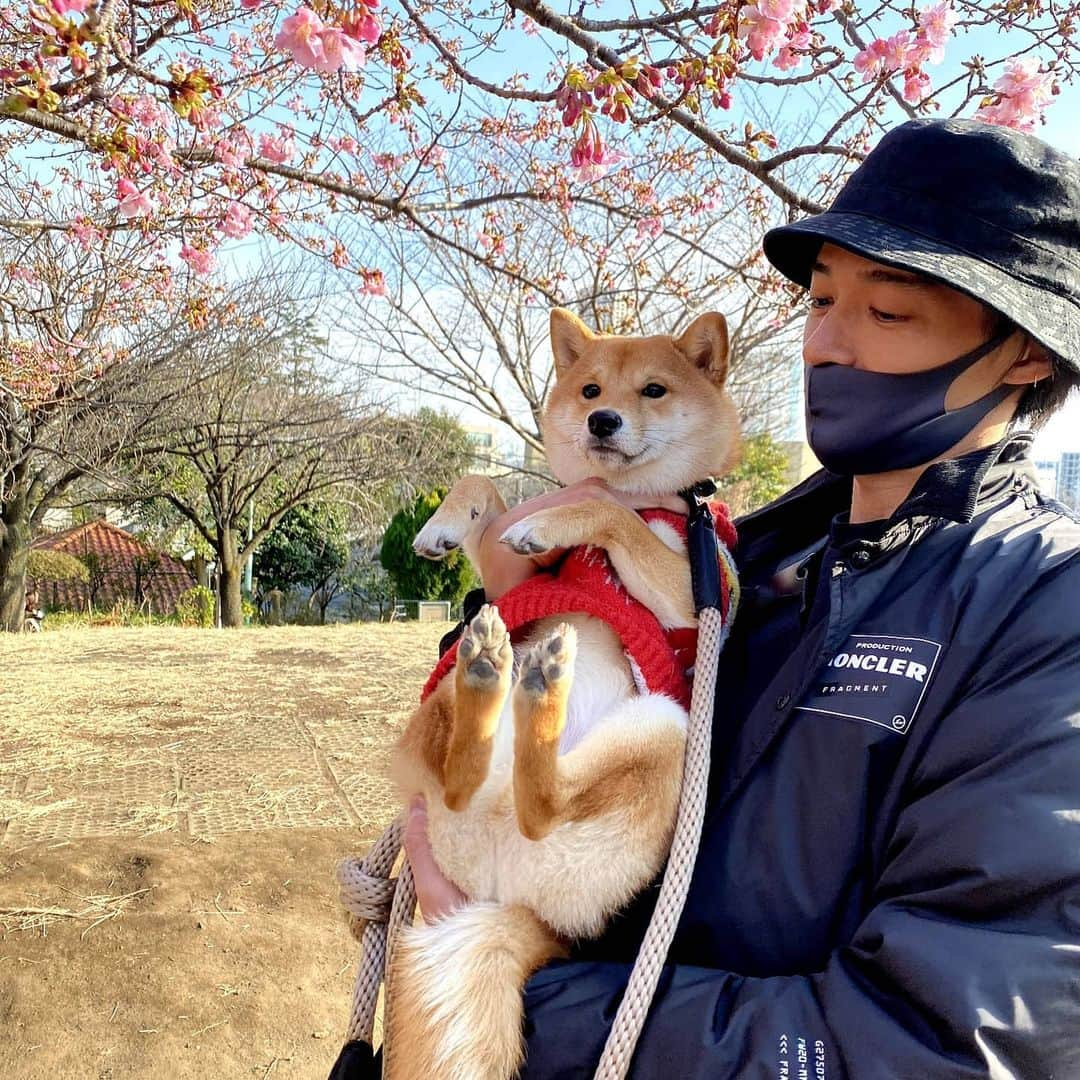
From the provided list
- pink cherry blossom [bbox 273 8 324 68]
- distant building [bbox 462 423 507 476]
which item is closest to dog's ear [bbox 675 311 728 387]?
pink cherry blossom [bbox 273 8 324 68]

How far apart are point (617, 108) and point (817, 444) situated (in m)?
2.06

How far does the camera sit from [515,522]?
2293mm

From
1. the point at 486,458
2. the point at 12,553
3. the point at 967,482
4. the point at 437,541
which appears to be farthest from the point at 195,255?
the point at 12,553

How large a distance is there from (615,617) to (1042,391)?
930mm

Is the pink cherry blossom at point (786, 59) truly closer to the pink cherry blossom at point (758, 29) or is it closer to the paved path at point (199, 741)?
the pink cherry blossom at point (758, 29)

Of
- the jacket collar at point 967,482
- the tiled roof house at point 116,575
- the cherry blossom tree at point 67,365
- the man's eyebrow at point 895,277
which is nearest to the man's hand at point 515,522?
the jacket collar at point 967,482

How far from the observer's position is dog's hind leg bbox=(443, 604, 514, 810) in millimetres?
1715

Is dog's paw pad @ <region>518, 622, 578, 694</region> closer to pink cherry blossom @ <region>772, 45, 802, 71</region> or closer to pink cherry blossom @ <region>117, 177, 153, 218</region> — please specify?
pink cherry blossom @ <region>772, 45, 802, 71</region>

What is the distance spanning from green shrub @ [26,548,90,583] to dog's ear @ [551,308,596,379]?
1985 centimetres

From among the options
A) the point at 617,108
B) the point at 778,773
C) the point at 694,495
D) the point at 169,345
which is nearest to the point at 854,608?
the point at 778,773

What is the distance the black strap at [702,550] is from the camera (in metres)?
1.74

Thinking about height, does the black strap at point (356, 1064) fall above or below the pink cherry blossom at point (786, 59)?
below

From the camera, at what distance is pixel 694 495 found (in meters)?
2.38

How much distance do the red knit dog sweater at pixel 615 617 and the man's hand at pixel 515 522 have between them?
14 centimetres
